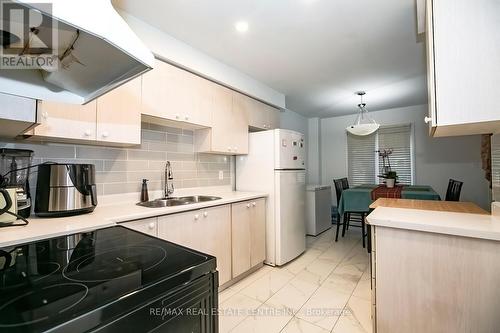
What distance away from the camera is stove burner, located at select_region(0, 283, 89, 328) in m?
0.46

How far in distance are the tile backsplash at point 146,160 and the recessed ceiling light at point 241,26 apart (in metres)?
1.15

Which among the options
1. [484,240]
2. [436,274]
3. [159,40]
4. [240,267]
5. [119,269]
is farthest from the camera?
[240,267]

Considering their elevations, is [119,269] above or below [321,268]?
above

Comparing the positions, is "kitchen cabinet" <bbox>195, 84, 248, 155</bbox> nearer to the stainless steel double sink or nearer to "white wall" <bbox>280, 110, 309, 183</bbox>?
the stainless steel double sink

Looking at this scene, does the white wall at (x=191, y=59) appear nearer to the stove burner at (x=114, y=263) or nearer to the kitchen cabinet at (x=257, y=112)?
the kitchen cabinet at (x=257, y=112)

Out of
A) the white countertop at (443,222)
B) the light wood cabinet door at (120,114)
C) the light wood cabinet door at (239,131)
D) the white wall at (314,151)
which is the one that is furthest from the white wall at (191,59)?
the white wall at (314,151)

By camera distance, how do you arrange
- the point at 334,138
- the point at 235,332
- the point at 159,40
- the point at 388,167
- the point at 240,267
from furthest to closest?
1. the point at 334,138
2. the point at 388,167
3. the point at 240,267
4. the point at 159,40
5. the point at 235,332

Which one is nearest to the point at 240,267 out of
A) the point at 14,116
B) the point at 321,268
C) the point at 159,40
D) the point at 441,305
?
the point at 321,268

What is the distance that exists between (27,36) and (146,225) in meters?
1.15

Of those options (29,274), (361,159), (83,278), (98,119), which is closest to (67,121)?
(98,119)

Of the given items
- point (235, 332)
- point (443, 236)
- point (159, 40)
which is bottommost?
point (235, 332)

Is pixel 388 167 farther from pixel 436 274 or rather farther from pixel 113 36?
pixel 113 36

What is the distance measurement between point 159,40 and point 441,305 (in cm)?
264

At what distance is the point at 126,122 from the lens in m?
1.77
